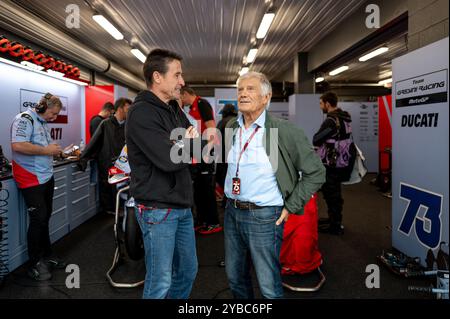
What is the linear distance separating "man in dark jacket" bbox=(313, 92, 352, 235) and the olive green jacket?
92.8 inches

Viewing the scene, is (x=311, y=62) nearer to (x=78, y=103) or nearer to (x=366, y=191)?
(x=366, y=191)

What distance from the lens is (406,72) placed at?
10.3ft

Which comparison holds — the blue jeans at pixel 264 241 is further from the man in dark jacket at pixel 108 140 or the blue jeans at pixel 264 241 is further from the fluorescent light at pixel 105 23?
the fluorescent light at pixel 105 23

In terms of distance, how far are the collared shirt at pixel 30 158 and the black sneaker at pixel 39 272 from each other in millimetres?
682


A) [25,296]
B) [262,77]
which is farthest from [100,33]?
[262,77]

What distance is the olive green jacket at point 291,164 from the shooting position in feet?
5.46

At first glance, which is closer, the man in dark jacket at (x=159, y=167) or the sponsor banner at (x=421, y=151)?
the man in dark jacket at (x=159, y=167)

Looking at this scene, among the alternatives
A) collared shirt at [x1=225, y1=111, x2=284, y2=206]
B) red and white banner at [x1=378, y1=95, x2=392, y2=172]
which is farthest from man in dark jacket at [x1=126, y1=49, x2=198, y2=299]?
red and white banner at [x1=378, y1=95, x2=392, y2=172]

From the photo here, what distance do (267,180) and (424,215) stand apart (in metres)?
1.94

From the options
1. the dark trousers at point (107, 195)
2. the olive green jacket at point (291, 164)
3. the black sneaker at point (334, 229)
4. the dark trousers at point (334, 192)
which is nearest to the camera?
the olive green jacket at point (291, 164)

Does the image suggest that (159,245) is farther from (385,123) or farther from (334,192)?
(385,123)

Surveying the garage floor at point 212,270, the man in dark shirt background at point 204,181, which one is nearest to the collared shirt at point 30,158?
the garage floor at point 212,270

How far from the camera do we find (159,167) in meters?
1.47
